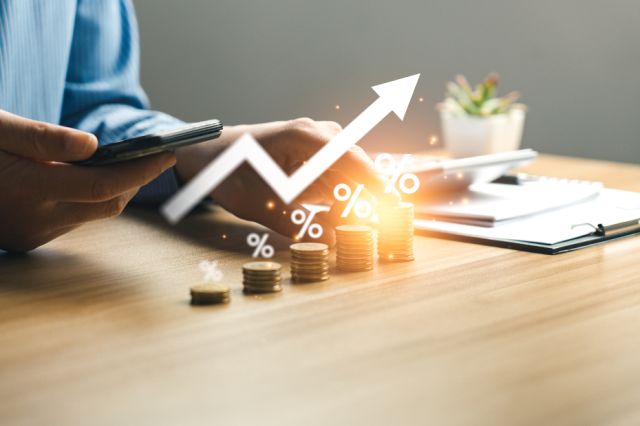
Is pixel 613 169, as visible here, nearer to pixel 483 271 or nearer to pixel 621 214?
pixel 621 214

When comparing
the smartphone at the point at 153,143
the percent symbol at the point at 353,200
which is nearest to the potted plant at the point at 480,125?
the percent symbol at the point at 353,200

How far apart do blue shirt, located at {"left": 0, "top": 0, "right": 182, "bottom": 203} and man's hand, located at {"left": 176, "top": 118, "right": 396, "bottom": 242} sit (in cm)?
15

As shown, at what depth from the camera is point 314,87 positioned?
2.53 m

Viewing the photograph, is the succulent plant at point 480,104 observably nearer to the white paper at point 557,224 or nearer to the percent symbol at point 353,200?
the white paper at point 557,224

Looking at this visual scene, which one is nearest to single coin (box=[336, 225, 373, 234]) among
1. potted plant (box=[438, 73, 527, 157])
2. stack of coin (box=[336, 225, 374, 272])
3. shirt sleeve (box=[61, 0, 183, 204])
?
stack of coin (box=[336, 225, 374, 272])

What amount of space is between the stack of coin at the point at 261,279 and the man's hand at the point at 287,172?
20cm

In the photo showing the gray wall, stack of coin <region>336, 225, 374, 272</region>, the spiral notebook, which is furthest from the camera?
the gray wall

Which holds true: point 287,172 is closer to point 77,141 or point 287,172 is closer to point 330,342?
point 77,141

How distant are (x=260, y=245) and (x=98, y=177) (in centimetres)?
Answer: 22

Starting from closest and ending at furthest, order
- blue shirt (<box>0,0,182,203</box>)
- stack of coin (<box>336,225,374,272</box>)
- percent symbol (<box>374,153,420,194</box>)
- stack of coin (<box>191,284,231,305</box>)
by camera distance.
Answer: stack of coin (<box>191,284,231,305</box>), stack of coin (<box>336,225,374,272</box>), percent symbol (<box>374,153,420,194</box>), blue shirt (<box>0,0,182,203</box>)

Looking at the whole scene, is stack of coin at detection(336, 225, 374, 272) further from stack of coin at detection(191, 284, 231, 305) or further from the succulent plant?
the succulent plant

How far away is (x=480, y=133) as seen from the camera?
170 centimetres

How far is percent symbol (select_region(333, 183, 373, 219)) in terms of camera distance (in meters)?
0.94

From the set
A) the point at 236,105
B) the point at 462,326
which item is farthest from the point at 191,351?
the point at 236,105
